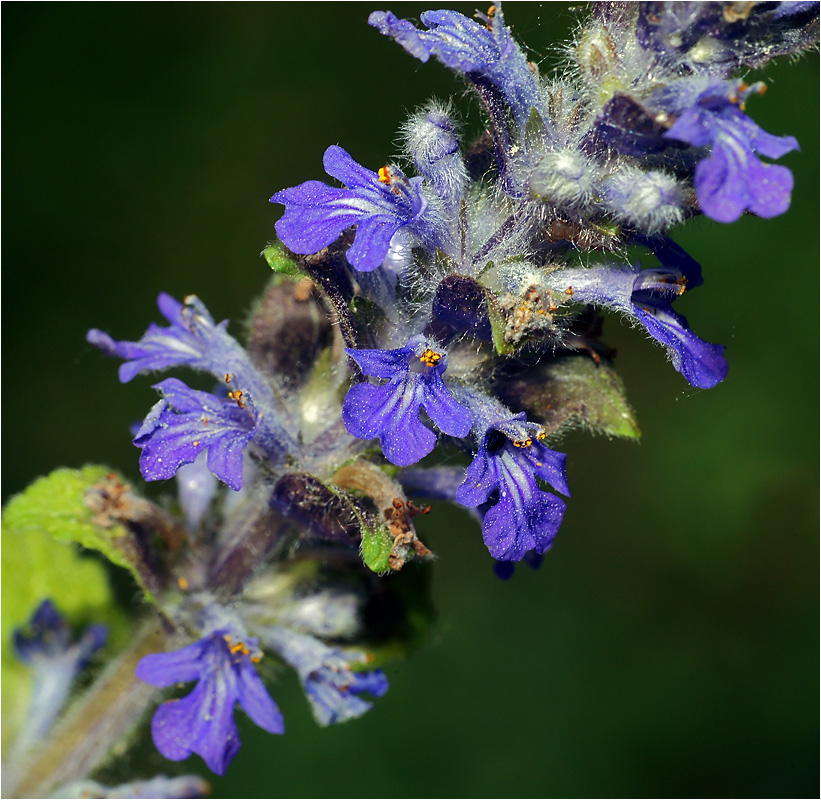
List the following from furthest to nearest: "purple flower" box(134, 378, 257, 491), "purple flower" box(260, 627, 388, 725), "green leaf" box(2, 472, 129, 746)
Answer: "green leaf" box(2, 472, 129, 746)
"purple flower" box(260, 627, 388, 725)
"purple flower" box(134, 378, 257, 491)

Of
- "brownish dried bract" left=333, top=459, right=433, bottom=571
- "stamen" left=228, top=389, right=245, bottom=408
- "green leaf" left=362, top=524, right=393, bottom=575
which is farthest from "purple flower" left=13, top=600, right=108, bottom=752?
"green leaf" left=362, top=524, right=393, bottom=575

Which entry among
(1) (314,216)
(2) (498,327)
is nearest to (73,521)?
(1) (314,216)

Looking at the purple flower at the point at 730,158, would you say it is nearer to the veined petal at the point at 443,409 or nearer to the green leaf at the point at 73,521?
the veined petal at the point at 443,409

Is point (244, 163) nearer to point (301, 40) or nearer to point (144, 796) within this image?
point (301, 40)

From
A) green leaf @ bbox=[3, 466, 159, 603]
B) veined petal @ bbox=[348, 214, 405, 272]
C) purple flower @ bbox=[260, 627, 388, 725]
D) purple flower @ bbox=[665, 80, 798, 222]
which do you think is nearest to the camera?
purple flower @ bbox=[665, 80, 798, 222]

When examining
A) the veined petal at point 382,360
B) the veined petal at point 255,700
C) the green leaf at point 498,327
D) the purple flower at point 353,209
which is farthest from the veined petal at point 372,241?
the veined petal at point 255,700

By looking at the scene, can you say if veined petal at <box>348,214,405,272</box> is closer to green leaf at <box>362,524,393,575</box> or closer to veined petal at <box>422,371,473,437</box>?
veined petal at <box>422,371,473,437</box>

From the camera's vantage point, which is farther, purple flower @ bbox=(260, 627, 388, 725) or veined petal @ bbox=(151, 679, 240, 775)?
purple flower @ bbox=(260, 627, 388, 725)
